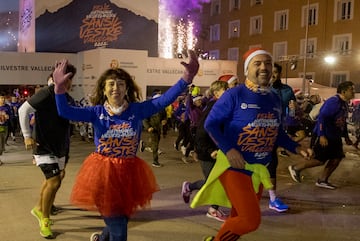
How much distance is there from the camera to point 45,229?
4926 mm

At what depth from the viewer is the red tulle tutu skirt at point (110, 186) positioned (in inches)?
142

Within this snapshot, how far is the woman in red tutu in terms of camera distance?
3.62m

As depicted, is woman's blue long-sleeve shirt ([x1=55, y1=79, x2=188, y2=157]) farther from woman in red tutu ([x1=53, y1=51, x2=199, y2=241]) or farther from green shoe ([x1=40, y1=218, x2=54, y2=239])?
green shoe ([x1=40, y1=218, x2=54, y2=239])

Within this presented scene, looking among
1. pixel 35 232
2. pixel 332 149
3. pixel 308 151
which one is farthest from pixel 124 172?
pixel 332 149

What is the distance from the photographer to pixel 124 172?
12.1 feet

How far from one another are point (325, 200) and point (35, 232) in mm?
4267

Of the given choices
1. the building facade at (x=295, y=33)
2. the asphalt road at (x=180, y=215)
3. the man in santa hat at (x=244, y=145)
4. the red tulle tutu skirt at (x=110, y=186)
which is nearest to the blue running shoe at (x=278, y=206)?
the asphalt road at (x=180, y=215)

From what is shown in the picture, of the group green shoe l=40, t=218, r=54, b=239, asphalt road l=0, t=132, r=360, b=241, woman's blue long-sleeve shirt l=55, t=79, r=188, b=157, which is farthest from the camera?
asphalt road l=0, t=132, r=360, b=241

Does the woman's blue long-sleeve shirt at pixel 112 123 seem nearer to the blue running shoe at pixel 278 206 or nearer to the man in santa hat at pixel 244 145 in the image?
the man in santa hat at pixel 244 145

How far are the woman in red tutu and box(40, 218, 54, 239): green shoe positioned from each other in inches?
46.9

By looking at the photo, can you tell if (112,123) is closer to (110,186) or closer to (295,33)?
(110,186)

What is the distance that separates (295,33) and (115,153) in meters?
38.2

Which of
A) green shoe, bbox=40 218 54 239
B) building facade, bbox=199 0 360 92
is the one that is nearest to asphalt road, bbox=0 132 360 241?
green shoe, bbox=40 218 54 239

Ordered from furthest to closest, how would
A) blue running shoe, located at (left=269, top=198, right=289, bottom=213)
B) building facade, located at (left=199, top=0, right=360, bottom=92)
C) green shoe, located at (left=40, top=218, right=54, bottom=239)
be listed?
building facade, located at (left=199, top=0, right=360, bottom=92)
blue running shoe, located at (left=269, top=198, right=289, bottom=213)
green shoe, located at (left=40, top=218, right=54, bottom=239)
